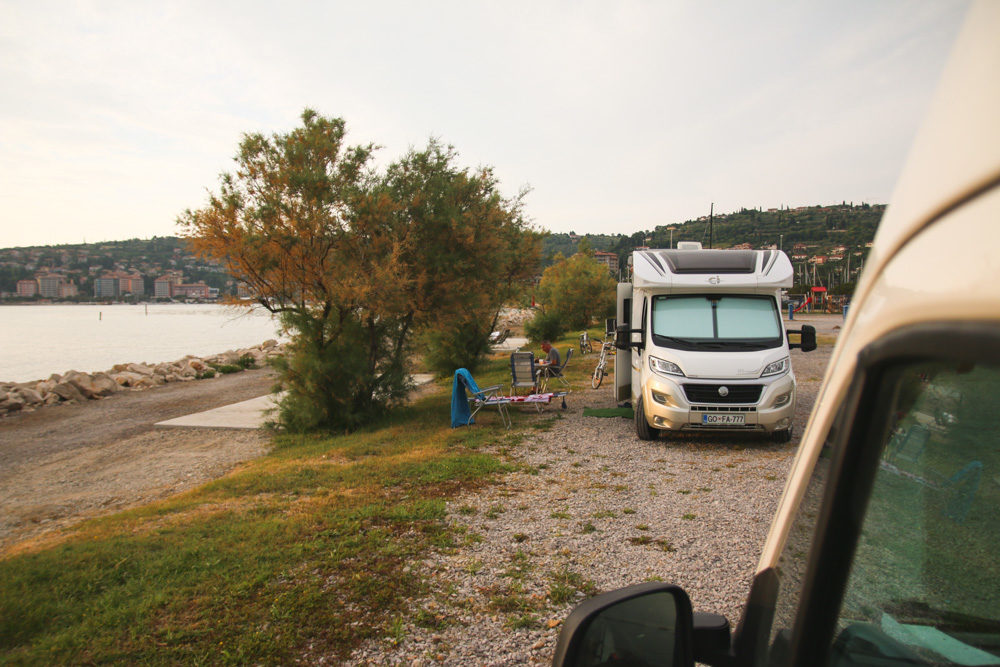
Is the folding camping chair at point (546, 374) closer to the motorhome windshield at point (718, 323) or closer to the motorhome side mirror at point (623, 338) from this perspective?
the motorhome side mirror at point (623, 338)

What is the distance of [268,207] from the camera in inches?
432

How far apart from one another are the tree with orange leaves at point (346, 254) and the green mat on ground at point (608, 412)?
3.26 metres

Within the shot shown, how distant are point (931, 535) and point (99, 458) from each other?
13.2 m

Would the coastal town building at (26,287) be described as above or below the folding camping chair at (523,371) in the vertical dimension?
above

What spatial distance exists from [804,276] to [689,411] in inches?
1444

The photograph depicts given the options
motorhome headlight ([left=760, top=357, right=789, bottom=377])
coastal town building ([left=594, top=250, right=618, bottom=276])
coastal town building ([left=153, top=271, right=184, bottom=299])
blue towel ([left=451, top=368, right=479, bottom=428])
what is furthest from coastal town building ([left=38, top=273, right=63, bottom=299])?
motorhome headlight ([left=760, top=357, right=789, bottom=377])

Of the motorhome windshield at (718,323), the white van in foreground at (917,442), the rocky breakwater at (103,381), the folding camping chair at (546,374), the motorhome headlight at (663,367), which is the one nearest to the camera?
the white van in foreground at (917,442)

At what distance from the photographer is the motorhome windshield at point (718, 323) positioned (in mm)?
9258

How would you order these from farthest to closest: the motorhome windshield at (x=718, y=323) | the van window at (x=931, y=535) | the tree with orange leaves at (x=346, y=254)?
1. the tree with orange leaves at (x=346, y=254)
2. the motorhome windshield at (x=718, y=323)
3. the van window at (x=931, y=535)

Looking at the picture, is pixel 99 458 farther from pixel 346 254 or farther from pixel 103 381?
pixel 103 381

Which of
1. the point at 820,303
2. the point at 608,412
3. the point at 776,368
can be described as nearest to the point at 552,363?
the point at 608,412

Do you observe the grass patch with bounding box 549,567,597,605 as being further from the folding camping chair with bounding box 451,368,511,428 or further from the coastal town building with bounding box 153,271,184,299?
the coastal town building with bounding box 153,271,184,299

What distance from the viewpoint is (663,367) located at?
9.22 meters

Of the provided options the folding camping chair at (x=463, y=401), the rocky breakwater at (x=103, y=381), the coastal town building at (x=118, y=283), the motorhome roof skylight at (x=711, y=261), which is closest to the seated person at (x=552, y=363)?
the folding camping chair at (x=463, y=401)
